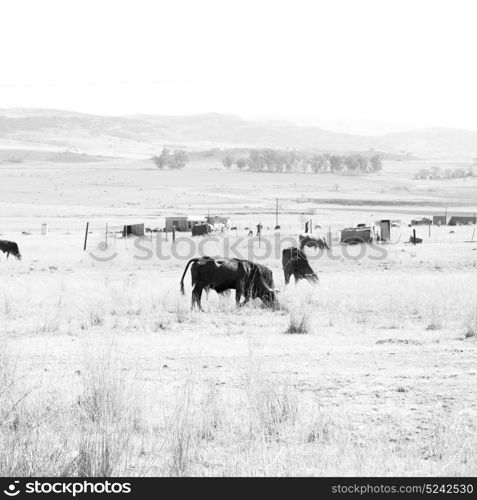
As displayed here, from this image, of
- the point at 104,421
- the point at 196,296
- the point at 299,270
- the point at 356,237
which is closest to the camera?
the point at 104,421

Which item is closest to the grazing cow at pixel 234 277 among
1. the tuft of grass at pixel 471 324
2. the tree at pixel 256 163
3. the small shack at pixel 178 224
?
the tuft of grass at pixel 471 324

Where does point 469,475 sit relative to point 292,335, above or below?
above

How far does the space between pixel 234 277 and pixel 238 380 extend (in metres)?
7.74

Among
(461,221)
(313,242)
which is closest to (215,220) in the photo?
(313,242)

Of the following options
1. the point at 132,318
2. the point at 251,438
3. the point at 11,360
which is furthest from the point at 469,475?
the point at 132,318

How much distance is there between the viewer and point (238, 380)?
8.77 m

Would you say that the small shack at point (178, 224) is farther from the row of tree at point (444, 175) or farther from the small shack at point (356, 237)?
the row of tree at point (444, 175)

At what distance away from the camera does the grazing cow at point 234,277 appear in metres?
16.3

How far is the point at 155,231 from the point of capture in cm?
4644

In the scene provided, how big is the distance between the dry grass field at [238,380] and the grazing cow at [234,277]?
32cm

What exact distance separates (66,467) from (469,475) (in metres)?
2.58

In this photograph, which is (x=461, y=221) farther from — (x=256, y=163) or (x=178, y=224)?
(x=256, y=163)

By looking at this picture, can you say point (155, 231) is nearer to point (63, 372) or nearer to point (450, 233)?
point (450, 233)
